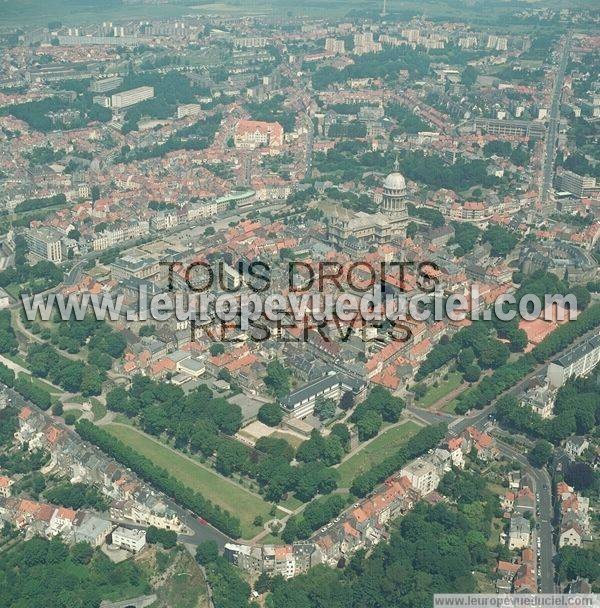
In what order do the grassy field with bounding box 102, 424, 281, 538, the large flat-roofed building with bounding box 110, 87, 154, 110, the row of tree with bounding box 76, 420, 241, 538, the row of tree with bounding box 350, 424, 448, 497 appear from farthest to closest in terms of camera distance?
1. the large flat-roofed building with bounding box 110, 87, 154, 110
2. the row of tree with bounding box 350, 424, 448, 497
3. the grassy field with bounding box 102, 424, 281, 538
4. the row of tree with bounding box 76, 420, 241, 538

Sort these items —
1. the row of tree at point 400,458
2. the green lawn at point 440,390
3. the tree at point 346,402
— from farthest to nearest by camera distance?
the green lawn at point 440,390 < the tree at point 346,402 < the row of tree at point 400,458

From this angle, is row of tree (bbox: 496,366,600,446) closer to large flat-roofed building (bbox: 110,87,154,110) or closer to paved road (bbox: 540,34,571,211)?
paved road (bbox: 540,34,571,211)

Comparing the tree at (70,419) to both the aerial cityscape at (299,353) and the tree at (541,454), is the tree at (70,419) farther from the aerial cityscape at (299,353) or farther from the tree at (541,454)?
the tree at (541,454)

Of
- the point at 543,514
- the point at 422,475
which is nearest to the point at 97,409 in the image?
the point at 422,475

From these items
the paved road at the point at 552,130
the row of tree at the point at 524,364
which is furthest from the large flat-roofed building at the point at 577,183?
the row of tree at the point at 524,364

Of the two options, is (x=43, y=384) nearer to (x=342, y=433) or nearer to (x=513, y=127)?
(x=342, y=433)

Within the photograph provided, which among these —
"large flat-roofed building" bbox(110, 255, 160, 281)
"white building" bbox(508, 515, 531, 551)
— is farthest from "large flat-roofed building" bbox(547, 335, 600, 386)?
"large flat-roofed building" bbox(110, 255, 160, 281)
